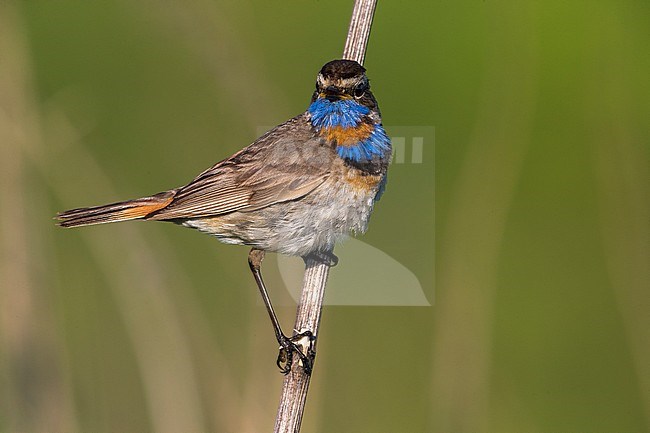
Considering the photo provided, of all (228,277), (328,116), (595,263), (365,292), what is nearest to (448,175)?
(595,263)

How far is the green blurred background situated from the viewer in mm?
3939

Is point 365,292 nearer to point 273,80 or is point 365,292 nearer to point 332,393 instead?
point 332,393

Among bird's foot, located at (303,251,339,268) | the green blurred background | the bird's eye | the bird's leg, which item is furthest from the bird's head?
the bird's leg

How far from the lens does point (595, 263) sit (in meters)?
6.30

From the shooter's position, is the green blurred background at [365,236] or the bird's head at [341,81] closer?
the bird's head at [341,81]

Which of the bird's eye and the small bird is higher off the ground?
the bird's eye

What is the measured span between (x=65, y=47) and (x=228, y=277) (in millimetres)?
2616

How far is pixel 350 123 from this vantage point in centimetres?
338

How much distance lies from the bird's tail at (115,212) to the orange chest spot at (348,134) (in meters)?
0.66

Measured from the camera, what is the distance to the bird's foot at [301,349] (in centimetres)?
→ 342

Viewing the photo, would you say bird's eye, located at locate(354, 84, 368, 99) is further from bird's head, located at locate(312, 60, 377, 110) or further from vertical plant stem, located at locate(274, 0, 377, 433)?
vertical plant stem, located at locate(274, 0, 377, 433)

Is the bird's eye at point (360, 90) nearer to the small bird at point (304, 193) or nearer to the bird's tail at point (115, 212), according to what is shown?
the small bird at point (304, 193)

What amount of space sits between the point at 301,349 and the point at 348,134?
778 millimetres

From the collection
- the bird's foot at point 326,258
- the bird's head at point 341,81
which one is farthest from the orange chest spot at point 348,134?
the bird's foot at point 326,258
